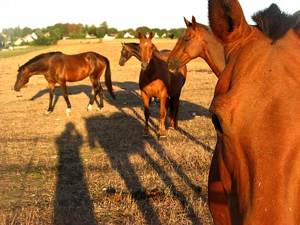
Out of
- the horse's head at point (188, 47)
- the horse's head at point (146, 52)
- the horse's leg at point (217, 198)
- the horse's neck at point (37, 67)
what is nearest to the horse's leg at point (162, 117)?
the horse's head at point (146, 52)

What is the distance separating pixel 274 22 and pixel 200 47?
483 cm

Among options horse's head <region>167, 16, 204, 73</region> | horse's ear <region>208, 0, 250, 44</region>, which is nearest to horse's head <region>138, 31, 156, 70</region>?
horse's head <region>167, 16, 204, 73</region>

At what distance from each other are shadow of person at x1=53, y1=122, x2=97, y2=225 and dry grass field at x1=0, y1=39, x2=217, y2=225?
0.01 metres

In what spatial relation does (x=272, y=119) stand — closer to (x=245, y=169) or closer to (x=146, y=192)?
(x=245, y=169)

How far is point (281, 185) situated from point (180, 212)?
122 inches

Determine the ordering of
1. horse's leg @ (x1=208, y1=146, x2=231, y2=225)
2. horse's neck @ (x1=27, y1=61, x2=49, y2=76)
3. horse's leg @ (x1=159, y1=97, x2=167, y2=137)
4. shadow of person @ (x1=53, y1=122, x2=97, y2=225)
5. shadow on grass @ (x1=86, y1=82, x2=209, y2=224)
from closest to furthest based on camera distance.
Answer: horse's leg @ (x1=208, y1=146, x2=231, y2=225) → shadow of person @ (x1=53, y1=122, x2=97, y2=225) → shadow on grass @ (x1=86, y1=82, x2=209, y2=224) → horse's leg @ (x1=159, y1=97, x2=167, y2=137) → horse's neck @ (x1=27, y1=61, x2=49, y2=76)

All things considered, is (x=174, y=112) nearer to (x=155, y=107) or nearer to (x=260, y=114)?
(x=155, y=107)

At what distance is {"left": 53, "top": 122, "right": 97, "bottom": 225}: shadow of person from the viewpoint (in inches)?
170

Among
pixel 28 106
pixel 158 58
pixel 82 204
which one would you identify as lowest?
pixel 28 106

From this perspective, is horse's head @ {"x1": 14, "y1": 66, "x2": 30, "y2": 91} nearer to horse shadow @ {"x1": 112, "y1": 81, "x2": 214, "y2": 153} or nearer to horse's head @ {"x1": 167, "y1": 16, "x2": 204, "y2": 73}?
horse shadow @ {"x1": 112, "y1": 81, "x2": 214, "y2": 153}

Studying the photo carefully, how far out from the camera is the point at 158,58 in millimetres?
8789

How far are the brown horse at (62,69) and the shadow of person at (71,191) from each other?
526cm

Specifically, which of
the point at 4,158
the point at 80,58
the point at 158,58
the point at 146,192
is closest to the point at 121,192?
the point at 146,192

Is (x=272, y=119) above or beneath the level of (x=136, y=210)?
above
